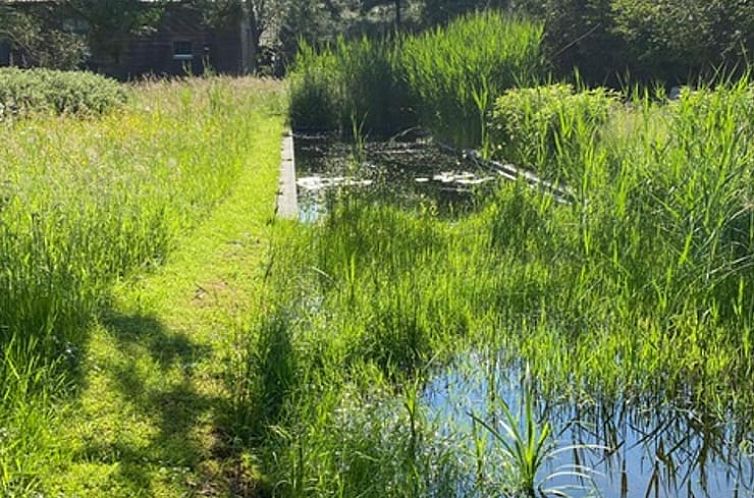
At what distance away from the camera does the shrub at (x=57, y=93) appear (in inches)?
481

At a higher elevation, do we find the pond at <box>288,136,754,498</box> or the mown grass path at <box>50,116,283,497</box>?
the mown grass path at <box>50,116,283,497</box>

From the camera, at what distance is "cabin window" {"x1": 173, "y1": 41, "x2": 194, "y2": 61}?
1065 inches

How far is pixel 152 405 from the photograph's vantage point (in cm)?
370

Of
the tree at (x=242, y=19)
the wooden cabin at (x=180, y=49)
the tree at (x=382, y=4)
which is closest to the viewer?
the tree at (x=242, y=19)

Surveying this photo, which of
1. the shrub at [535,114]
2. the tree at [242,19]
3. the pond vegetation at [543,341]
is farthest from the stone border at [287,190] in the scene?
the tree at [242,19]

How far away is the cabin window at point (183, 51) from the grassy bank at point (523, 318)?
22.7 metres

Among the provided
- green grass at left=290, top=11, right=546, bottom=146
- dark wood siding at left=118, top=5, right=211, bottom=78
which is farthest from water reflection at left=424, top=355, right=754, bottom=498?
dark wood siding at left=118, top=5, right=211, bottom=78

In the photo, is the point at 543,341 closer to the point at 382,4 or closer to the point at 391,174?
the point at 391,174

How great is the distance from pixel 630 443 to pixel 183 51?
1016 inches

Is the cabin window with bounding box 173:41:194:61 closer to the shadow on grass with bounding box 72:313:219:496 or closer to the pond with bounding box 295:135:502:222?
the pond with bounding box 295:135:502:222

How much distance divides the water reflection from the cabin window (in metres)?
24.9

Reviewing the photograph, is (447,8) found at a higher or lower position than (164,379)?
higher

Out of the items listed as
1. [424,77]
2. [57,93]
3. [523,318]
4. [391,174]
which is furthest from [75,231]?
[424,77]

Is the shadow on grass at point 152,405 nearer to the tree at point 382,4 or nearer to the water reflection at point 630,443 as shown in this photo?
the water reflection at point 630,443
